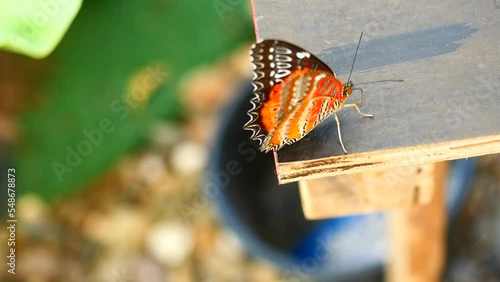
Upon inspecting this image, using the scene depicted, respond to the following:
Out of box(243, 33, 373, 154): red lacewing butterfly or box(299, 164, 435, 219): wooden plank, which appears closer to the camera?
box(243, 33, 373, 154): red lacewing butterfly

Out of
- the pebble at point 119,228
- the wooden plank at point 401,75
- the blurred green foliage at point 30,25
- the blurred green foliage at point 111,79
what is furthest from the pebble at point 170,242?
the wooden plank at point 401,75

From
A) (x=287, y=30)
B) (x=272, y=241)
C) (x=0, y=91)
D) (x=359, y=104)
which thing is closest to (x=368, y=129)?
(x=359, y=104)

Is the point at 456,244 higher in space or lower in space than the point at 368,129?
lower

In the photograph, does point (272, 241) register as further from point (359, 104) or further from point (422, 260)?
A: point (359, 104)

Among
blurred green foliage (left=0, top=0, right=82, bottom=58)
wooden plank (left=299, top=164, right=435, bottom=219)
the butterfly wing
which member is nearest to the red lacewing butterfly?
the butterfly wing

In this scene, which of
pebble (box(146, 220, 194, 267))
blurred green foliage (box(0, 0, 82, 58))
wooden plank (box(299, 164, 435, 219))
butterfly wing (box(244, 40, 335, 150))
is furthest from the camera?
pebble (box(146, 220, 194, 267))

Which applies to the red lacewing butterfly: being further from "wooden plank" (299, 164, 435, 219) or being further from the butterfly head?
"wooden plank" (299, 164, 435, 219)
